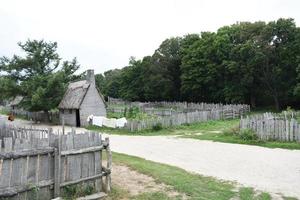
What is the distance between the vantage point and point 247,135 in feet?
82.4

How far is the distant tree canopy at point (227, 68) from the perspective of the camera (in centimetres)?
5681

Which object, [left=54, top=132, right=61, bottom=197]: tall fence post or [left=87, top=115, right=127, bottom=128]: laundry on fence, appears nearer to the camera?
[left=54, top=132, right=61, bottom=197]: tall fence post

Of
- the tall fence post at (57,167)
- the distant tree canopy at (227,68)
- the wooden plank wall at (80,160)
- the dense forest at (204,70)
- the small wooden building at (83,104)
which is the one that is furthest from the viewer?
the distant tree canopy at (227,68)

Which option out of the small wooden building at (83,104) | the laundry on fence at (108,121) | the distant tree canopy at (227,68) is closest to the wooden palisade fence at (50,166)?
the laundry on fence at (108,121)

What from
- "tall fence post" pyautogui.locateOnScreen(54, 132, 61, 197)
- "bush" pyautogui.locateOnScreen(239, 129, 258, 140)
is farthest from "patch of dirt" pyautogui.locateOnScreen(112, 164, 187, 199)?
"bush" pyautogui.locateOnScreen(239, 129, 258, 140)

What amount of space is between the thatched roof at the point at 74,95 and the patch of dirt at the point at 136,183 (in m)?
29.1

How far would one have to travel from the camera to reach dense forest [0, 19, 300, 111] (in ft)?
154

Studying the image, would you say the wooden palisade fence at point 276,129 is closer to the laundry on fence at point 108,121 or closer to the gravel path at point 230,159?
the gravel path at point 230,159

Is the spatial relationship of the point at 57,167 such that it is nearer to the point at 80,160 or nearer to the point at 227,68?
the point at 80,160

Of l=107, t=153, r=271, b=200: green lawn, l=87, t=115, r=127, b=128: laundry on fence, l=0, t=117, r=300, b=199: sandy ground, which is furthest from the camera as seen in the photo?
l=87, t=115, r=127, b=128: laundry on fence

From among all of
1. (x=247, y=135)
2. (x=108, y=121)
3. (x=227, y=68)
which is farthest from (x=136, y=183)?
(x=227, y=68)

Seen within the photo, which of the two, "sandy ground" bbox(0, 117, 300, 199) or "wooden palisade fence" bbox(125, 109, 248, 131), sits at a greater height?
"wooden palisade fence" bbox(125, 109, 248, 131)

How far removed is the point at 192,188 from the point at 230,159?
712 cm

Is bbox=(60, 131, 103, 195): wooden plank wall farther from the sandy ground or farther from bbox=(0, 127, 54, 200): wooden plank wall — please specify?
the sandy ground
